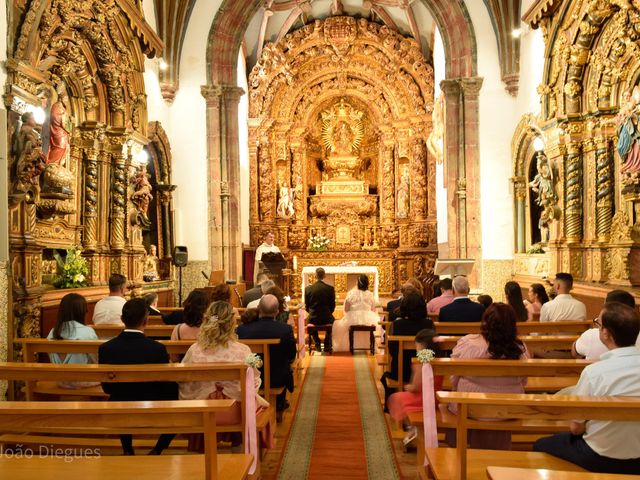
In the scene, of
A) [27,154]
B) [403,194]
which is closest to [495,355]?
[27,154]

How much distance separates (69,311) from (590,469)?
173 inches

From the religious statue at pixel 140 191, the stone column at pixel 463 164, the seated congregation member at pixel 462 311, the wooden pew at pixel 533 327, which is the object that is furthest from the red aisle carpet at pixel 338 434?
the stone column at pixel 463 164

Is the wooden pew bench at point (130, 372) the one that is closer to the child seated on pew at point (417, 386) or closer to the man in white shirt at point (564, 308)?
the child seated on pew at point (417, 386)

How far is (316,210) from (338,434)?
48.5 feet

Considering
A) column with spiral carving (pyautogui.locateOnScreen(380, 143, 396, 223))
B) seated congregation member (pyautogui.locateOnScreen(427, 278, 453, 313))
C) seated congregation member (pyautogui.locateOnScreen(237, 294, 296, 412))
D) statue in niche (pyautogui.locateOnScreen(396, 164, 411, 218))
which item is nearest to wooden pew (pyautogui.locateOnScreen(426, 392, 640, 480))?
seated congregation member (pyautogui.locateOnScreen(237, 294, 296, 412))

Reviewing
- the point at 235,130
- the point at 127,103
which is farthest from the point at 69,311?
the point at 235,130

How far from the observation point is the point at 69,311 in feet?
18.6

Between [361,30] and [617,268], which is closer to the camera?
[617,268]

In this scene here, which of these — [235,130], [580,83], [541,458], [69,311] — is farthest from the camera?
[235,130]

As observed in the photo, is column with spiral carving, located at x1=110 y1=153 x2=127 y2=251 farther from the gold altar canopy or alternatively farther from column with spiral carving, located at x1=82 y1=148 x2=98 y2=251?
the gold altar canopy

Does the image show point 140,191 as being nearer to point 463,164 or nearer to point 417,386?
point 463,164

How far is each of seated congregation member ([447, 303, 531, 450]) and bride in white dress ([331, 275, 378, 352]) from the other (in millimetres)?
5861

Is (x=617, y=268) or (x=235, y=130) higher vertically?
(x=235, y=130)

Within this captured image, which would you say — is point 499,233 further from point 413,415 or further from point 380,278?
point 413,415
